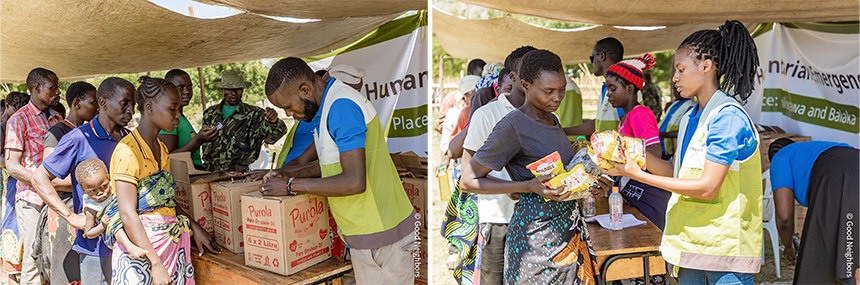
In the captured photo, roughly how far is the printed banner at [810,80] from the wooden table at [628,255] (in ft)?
9.80

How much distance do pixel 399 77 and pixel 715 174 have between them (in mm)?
3243

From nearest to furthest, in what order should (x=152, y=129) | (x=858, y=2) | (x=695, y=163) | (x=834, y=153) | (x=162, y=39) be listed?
(x=695, y=163)
(x=152, y=129)
(x=834, y=153)
(x=858, y=2)
(x=162, y=39)

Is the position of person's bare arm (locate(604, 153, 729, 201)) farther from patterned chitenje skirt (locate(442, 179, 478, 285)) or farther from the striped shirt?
the striped shirt

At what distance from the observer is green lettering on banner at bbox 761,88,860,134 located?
4.21 metres

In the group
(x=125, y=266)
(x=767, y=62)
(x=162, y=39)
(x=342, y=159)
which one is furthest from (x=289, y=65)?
(x=767, y=62)

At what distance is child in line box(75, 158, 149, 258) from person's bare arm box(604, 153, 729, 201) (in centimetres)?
225

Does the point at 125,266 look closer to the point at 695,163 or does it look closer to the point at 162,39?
the point at 162,39

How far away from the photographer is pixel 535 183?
1.79 metres

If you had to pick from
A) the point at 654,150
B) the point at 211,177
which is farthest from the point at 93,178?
the point at 654,150

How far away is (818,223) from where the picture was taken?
8.39 feet

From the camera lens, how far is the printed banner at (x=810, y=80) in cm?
416

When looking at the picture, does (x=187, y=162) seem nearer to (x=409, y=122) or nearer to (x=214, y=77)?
(x=409, y=122)

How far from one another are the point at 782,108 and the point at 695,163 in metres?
4.48

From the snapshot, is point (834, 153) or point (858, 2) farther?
point (858, 2)
